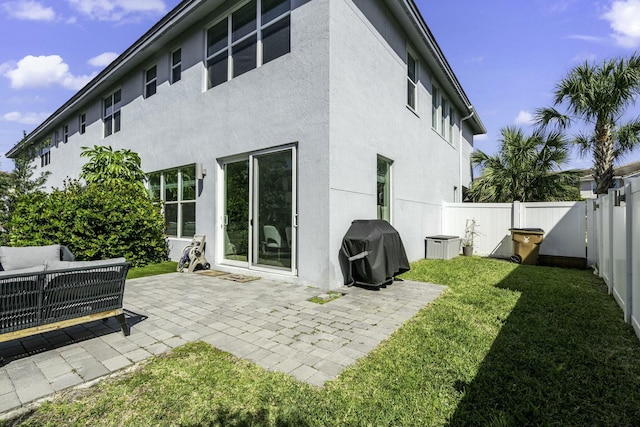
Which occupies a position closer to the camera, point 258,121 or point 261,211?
point 258,121

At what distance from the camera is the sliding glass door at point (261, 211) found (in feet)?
20.0

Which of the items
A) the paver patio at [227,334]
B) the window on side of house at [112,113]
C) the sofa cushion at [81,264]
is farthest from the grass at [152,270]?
the window on side of house at [112,113]

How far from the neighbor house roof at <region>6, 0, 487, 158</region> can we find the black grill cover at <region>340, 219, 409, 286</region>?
533 centimetres

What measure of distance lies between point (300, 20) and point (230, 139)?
288 cm

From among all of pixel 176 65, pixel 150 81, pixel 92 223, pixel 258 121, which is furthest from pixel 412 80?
pixel 92 223

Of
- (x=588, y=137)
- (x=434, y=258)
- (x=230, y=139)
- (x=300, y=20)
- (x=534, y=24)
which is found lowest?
(x=434, y=258)

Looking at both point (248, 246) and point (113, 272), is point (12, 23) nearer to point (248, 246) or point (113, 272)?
point (248, 246)

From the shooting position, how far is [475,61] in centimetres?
1020

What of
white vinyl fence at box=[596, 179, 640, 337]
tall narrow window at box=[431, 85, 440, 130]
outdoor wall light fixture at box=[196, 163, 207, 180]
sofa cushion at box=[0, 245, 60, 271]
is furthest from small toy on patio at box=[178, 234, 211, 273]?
tall narrow window at box=[431, 85, 440, 130]

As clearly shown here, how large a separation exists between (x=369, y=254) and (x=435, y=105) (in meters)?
8.22

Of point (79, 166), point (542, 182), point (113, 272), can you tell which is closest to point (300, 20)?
point (113, 272)

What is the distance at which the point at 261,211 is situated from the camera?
6559mm

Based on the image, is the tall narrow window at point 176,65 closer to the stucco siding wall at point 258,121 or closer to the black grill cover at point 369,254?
the stucco siding wall at point 258,121

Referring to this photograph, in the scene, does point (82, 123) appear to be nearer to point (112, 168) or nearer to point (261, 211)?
point (112, 168)
